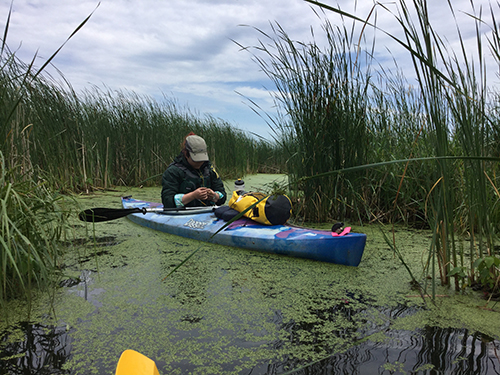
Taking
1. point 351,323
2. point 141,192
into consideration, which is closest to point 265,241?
point 351,323

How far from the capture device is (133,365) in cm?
99

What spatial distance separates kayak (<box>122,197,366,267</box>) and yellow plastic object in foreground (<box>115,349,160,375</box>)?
105 centimetres

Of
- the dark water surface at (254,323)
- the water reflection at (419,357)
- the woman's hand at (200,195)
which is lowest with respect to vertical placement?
the water reflection at (419,357)

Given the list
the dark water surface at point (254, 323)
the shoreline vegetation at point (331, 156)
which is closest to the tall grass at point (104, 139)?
the shoreline vegetation at point (331, 156)

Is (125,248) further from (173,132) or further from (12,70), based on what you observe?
(173,132)

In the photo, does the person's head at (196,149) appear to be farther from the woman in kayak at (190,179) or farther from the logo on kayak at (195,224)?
the logo on kayak at (195,224)

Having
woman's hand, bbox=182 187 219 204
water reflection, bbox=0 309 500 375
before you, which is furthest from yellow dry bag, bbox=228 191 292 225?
water reflection, bbox=0 309 500 375

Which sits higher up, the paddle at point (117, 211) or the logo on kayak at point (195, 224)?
the paddle at point (117, 211)

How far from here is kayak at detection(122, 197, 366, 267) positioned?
8.27ft

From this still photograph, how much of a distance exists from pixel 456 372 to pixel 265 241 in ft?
5.35

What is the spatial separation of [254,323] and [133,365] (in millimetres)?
826

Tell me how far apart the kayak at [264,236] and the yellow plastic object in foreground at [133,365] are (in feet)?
3.44

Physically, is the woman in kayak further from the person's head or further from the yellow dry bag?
the yellow dry bag

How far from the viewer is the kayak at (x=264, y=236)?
2.52 meters
